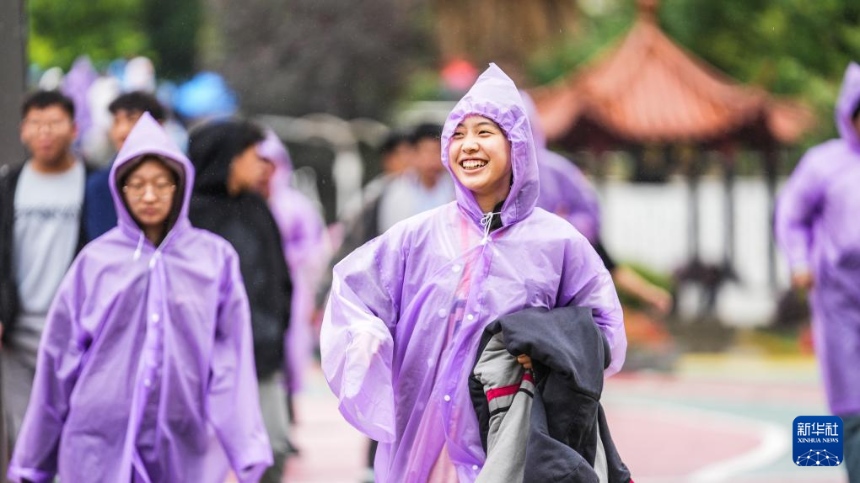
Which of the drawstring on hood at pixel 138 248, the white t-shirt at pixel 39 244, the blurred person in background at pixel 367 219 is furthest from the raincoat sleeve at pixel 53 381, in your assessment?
the blurred person in background at pixel 367 219

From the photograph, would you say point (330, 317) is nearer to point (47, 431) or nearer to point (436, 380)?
point (436, 380)

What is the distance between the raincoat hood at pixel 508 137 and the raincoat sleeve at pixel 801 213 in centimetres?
298

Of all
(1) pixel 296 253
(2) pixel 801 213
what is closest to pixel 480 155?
(2) pixel 801 213

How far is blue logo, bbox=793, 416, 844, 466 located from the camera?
660 centimetres

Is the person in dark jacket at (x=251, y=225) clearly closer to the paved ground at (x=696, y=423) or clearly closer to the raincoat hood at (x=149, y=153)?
the raincoat hood at (x=149, y=153)

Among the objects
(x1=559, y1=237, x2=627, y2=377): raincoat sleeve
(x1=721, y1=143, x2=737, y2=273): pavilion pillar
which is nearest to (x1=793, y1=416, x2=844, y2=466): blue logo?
(x1=559, y1=237, x2=627, y2=377): raincoat sleeve

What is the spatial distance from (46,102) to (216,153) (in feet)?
2.42

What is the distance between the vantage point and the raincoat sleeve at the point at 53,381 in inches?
240

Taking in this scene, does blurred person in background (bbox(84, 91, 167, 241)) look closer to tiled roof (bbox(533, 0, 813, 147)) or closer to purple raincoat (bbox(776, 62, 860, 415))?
purple raincoat (bbox(776, 62, 860, 415))

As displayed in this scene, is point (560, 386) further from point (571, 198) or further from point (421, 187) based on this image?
point (421, 187)

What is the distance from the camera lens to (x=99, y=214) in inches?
283

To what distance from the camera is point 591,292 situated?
5.10m

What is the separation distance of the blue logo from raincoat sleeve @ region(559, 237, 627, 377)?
5.64ft

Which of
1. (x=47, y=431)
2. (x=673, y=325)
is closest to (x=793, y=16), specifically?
(x=673, y=325)
